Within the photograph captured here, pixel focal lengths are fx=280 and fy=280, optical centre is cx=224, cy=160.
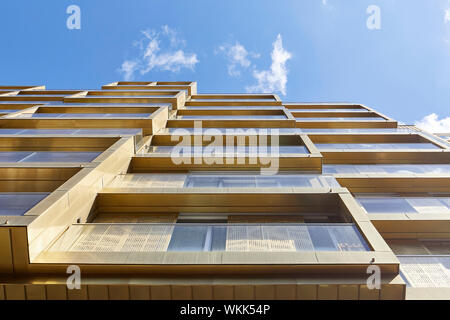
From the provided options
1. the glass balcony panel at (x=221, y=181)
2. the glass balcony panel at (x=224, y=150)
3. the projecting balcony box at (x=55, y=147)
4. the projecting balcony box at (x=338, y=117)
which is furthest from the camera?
the projecting balcony box at (x=338, y=117)

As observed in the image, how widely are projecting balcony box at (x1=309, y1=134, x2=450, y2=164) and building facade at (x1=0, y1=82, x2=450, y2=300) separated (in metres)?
0.08

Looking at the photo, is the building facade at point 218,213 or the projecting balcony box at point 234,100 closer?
the building facade at point 218,213

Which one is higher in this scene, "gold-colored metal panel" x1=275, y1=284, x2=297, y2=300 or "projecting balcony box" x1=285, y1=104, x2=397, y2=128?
"projecting balcony box" x1=285, y1=104, x2=397, y2=128

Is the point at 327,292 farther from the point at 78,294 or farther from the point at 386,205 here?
the point at 386,205

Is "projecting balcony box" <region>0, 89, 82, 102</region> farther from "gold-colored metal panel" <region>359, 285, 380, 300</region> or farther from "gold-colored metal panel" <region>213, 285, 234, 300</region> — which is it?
"gold-colored metal panel" <region>359, 285, 380, 300</region>

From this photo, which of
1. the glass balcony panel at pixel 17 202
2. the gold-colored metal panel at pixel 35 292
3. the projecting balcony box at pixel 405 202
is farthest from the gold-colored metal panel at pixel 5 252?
the projecting balcony box at pixel 405 202

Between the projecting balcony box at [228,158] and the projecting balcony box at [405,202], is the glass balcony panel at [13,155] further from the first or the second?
the projecting balcony box at [405,202]

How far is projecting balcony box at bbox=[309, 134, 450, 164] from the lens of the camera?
15.9 metres

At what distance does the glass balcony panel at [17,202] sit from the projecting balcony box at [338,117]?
17.3m

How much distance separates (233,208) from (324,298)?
441 cm

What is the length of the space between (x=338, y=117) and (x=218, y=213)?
18.6 metres

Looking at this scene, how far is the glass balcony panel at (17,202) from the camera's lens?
800 cm

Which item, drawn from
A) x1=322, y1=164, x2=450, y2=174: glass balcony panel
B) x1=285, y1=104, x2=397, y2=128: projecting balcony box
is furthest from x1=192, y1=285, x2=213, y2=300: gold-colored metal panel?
x1=285, y1=104, x2=397, y2=128: projecting balcony box
